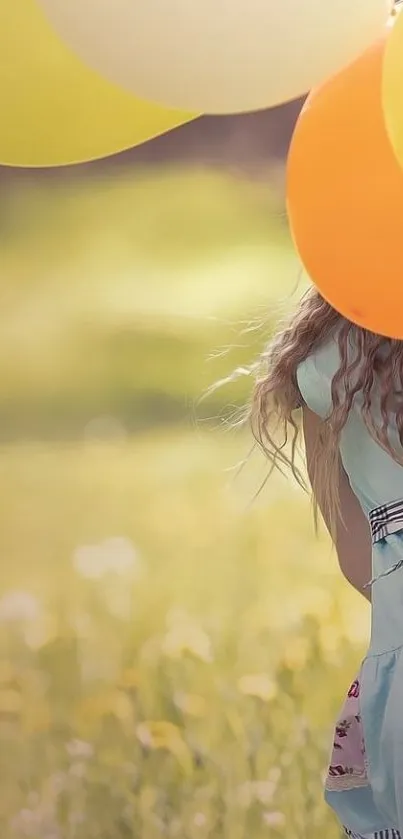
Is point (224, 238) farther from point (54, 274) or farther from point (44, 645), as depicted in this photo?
point (44, 645)

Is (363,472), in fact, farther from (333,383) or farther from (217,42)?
(217,42)

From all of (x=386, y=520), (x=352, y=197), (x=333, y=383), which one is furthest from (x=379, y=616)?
(x=352, y=197)

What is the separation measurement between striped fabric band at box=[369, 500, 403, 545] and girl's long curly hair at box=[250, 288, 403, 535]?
0.14 feet

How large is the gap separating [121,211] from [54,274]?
0.36ft

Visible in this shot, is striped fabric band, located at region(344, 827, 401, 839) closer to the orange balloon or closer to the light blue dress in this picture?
the light blue dress

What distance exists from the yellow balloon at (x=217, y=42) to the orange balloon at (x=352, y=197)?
0.02 m

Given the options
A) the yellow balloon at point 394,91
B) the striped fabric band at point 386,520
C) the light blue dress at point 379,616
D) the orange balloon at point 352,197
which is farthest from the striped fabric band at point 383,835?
the yellow balloon at point 394,91

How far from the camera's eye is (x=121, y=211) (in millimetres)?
1162

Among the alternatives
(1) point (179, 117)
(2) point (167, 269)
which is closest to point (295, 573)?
(2) point (167, 269)

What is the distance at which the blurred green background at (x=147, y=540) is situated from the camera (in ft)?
3.76

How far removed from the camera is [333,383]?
2.70ft

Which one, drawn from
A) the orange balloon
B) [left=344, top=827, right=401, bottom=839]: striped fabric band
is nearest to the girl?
[left=344, top=827, right=401, bottom=839]: striped fabric band

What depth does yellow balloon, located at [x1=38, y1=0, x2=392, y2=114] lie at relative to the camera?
0.58 m

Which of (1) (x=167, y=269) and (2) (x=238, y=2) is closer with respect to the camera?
(2) (x=238, y=2)
